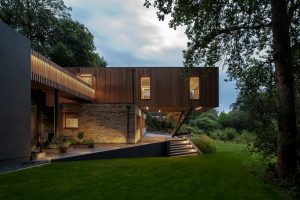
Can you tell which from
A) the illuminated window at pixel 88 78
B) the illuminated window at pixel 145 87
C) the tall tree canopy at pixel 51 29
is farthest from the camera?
the tall tree canopy at pixel 51 29

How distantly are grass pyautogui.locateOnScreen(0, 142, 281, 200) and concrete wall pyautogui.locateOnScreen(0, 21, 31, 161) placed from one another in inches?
60.0

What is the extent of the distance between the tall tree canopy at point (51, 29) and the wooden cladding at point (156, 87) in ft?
24.0

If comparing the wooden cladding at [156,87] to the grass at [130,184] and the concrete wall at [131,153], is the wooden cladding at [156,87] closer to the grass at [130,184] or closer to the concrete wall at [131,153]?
the concrete wall at [131,153]

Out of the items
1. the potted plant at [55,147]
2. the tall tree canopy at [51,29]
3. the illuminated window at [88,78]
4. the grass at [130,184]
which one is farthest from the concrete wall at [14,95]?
the tall tree canopy at [51,29]

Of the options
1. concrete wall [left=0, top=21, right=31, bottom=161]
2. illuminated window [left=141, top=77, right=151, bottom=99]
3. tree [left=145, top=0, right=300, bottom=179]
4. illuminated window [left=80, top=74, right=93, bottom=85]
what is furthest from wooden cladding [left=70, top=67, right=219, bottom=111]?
concrete wall [left=0, top=21, right=31, bottom=161]

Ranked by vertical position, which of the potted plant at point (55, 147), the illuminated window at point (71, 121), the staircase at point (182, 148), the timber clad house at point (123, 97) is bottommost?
the staircase at point (182, 148)

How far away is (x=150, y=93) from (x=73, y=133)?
17.0ft

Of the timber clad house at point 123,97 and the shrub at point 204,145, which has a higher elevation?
the timber clad house at point 123,97

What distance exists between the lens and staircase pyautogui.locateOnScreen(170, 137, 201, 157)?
1770 cm

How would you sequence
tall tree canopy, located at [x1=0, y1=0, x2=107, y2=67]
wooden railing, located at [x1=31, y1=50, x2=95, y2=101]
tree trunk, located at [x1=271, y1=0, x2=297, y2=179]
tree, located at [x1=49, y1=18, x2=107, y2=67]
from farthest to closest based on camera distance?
tree, located at [x1=49, y1=18, x2=107, y2=67] → tall tree canopy, located at [x1=0, y1=0, x2=107, y2=67] → wooden railing, located at [x1=31, y1=50, x2=95, y2=101] → tree trunk, located at [x1=271, y1=0, x2=297, y2=179]

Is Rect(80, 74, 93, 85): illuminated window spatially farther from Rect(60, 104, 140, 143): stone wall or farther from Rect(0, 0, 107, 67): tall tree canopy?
Rect(0, 0, 107, 67): tall tree canopy

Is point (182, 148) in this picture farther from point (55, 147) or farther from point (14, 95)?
point (14, 95)

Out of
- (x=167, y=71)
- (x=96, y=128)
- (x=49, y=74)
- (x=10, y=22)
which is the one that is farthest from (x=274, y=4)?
(x=10, y=22)

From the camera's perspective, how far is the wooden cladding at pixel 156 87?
61.6ft
